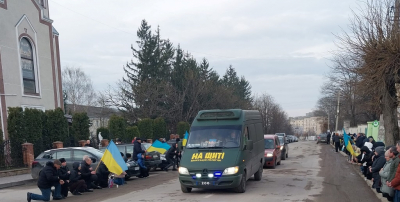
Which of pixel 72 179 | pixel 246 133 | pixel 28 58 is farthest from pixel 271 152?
pixel 28 58

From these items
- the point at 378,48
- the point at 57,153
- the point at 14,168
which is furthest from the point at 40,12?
the point at 378,48

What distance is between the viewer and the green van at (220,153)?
437 inches

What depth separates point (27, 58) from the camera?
2791 cm

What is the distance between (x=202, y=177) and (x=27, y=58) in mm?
21491

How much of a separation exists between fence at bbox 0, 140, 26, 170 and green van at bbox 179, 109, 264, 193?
Result: 12015 millimetres

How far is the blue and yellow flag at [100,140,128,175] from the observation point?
13.6 meters

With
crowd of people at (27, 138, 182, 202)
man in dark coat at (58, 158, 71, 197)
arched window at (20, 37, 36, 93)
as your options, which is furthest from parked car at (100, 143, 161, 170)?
arched window at (20, 37, 36, 93)

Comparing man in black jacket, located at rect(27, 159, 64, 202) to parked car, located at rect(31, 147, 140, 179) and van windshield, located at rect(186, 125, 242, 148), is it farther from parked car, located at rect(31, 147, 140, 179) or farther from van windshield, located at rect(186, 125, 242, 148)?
van windshield, located at rect(186, 125, 242, 148)

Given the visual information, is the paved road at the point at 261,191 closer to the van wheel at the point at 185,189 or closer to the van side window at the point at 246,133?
the van wheel at the point at 185,189

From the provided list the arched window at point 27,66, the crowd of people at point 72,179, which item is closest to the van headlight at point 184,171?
the crowd of people at point 72,179

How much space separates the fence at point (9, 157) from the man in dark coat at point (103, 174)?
25.8 ft

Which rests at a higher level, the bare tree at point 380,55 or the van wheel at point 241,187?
the bare tree at point 380,55

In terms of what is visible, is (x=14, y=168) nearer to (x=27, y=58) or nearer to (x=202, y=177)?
(x=27, y=58)

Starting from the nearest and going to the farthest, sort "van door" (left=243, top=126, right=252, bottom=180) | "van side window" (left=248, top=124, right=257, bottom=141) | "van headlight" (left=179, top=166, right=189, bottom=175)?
"van headlight" (left=179, top=166, right=189, bottom=175) → "van door" (left=243, top=126, right=252, bottom=180) → "van side window" (left=248, top=124, right=257, bottom=141)
